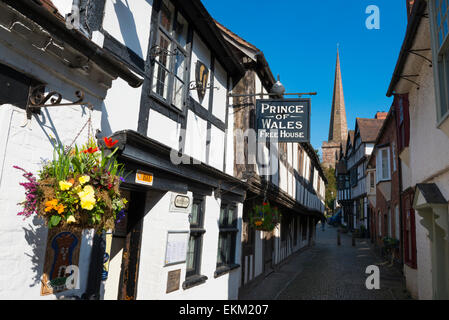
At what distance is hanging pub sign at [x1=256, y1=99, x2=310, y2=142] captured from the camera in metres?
8.55

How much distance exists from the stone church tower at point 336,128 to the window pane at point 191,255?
73.5 metres

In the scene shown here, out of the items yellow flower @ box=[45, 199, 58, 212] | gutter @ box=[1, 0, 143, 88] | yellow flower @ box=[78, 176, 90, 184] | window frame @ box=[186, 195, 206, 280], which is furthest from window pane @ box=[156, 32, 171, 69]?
yellow flower @ box=[45, 199, 58, 212]

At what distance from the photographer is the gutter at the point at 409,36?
20.0 ft

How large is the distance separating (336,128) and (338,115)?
3.95 m

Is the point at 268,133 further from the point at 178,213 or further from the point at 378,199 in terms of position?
the point at 378,199

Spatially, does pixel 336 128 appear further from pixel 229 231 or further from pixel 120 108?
pixel 120 108

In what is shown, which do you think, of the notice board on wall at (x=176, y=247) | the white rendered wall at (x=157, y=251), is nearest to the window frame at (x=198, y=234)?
the white rendered wall at (x=157, y=251)

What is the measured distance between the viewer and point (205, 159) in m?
7.37

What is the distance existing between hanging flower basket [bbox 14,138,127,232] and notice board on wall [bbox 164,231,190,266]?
2564 millimetres

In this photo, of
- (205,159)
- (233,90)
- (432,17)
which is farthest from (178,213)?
(432,17)

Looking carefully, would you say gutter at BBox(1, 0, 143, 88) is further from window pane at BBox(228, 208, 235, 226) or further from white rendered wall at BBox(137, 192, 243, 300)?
window pane at BBox(228, 208, 235, 226)

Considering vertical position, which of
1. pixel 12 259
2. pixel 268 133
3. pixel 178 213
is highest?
pixel 268 133

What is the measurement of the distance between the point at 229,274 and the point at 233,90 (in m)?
4.89
